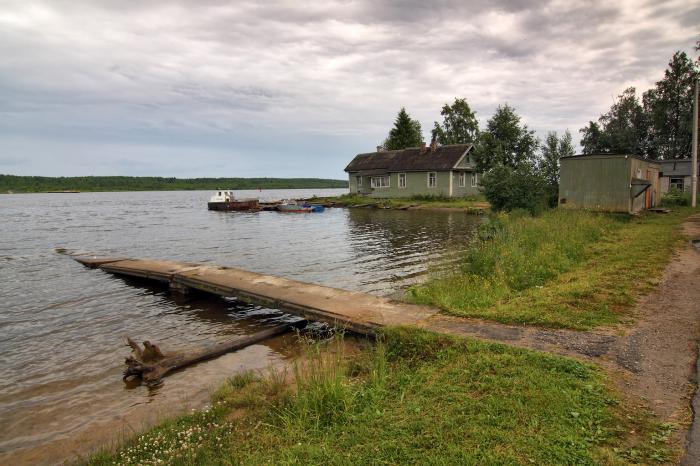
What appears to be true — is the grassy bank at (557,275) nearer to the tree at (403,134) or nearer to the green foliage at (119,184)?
the tree at (403,134)

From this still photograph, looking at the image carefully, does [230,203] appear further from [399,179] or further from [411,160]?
[411,160]

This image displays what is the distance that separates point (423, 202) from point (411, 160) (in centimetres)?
656

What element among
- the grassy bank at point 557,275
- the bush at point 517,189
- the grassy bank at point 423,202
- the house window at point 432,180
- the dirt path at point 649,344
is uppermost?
the house window at point 432,180

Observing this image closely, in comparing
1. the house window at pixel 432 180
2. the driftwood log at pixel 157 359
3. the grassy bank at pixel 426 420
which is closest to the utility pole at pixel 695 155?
the house window at pixel 432 180

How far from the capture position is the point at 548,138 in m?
37.8

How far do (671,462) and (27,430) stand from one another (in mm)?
7928

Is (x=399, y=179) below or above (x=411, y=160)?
below

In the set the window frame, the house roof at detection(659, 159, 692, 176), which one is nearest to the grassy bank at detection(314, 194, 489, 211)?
the window frame

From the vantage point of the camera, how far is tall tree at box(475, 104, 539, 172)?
39.8 metres

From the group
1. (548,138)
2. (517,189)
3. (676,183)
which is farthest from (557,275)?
(676,183)

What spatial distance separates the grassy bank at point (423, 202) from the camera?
126 feet

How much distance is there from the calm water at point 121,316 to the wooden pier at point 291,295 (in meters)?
0.56

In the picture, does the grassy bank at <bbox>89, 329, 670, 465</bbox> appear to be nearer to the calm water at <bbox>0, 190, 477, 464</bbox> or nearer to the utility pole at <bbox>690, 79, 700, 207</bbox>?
the calm water at <bbox>0, 190, 477, 464</bbox>

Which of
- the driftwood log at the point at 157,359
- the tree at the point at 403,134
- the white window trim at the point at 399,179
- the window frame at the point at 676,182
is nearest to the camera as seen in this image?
the driftwood log at the point at 157,359
